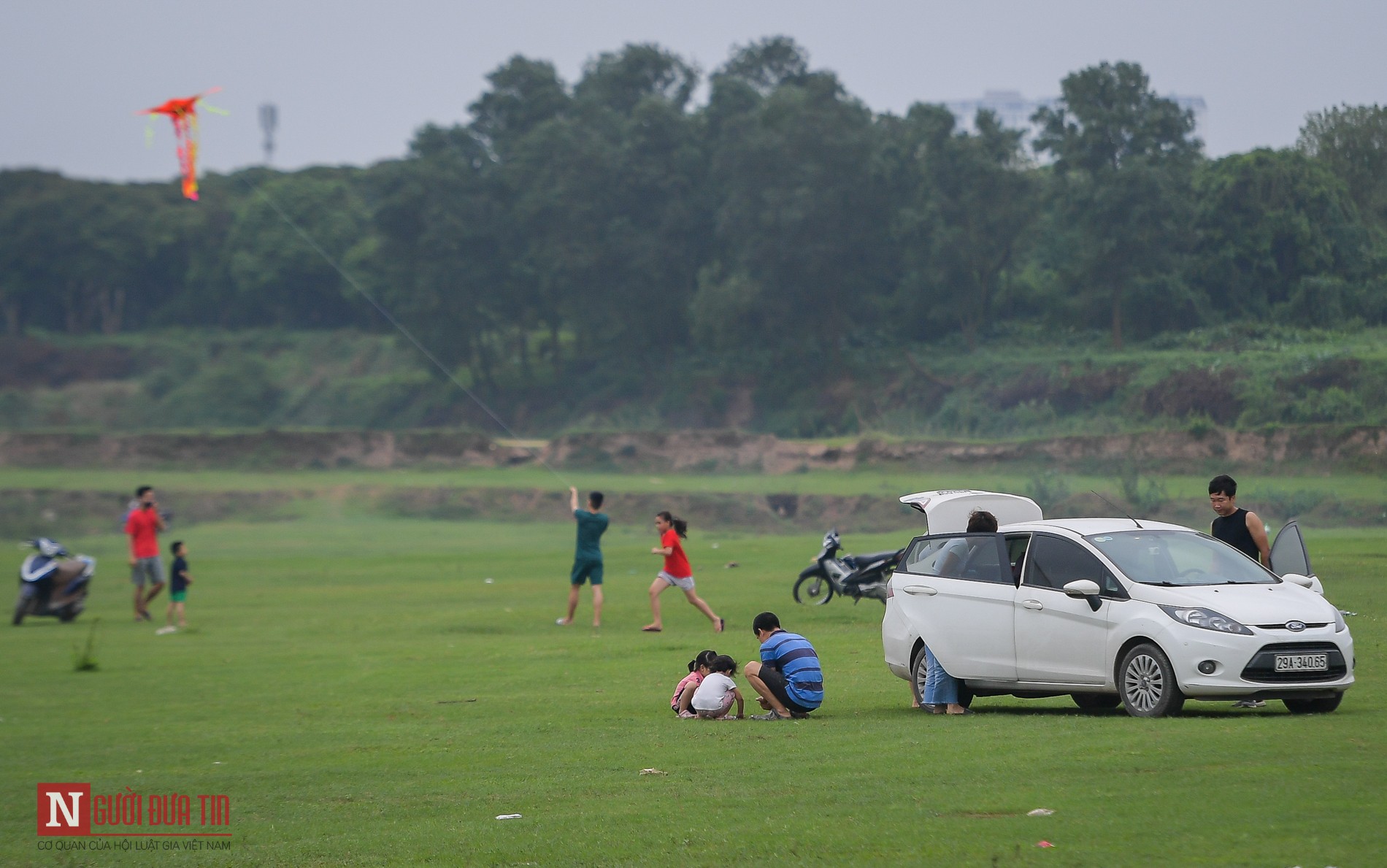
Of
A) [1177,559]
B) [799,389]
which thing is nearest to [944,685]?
[1177,559]

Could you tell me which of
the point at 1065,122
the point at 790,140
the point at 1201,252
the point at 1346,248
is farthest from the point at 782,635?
the point at 790,140

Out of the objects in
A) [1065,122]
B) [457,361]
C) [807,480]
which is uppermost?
[1065,122]

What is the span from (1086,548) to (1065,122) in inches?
1906

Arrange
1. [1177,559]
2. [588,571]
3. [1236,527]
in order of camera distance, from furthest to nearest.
→ [588,571]
[1236,527]
[1177,559]

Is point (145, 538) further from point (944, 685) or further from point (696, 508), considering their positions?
point (696, 508)

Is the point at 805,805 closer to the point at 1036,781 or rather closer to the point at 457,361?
the point at 1036,781

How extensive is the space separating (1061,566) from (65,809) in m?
8.20

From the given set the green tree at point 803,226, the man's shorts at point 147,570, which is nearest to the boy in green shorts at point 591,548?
the man's shorts at point 147,570

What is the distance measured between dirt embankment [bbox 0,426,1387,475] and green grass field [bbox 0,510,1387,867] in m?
25.5

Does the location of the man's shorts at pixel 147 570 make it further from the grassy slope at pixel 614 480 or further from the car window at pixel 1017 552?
the grassy slope at pixel 614 480

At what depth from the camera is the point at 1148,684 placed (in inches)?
409

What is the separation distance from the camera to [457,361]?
79312 mm

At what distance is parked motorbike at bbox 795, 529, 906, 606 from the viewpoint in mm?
22031

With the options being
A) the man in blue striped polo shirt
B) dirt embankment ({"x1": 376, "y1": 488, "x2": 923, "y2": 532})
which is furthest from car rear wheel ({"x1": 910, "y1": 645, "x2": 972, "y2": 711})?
dirt embankment ({"x1": 376, "y1": 488, "x2": 923, "y2": 532})
